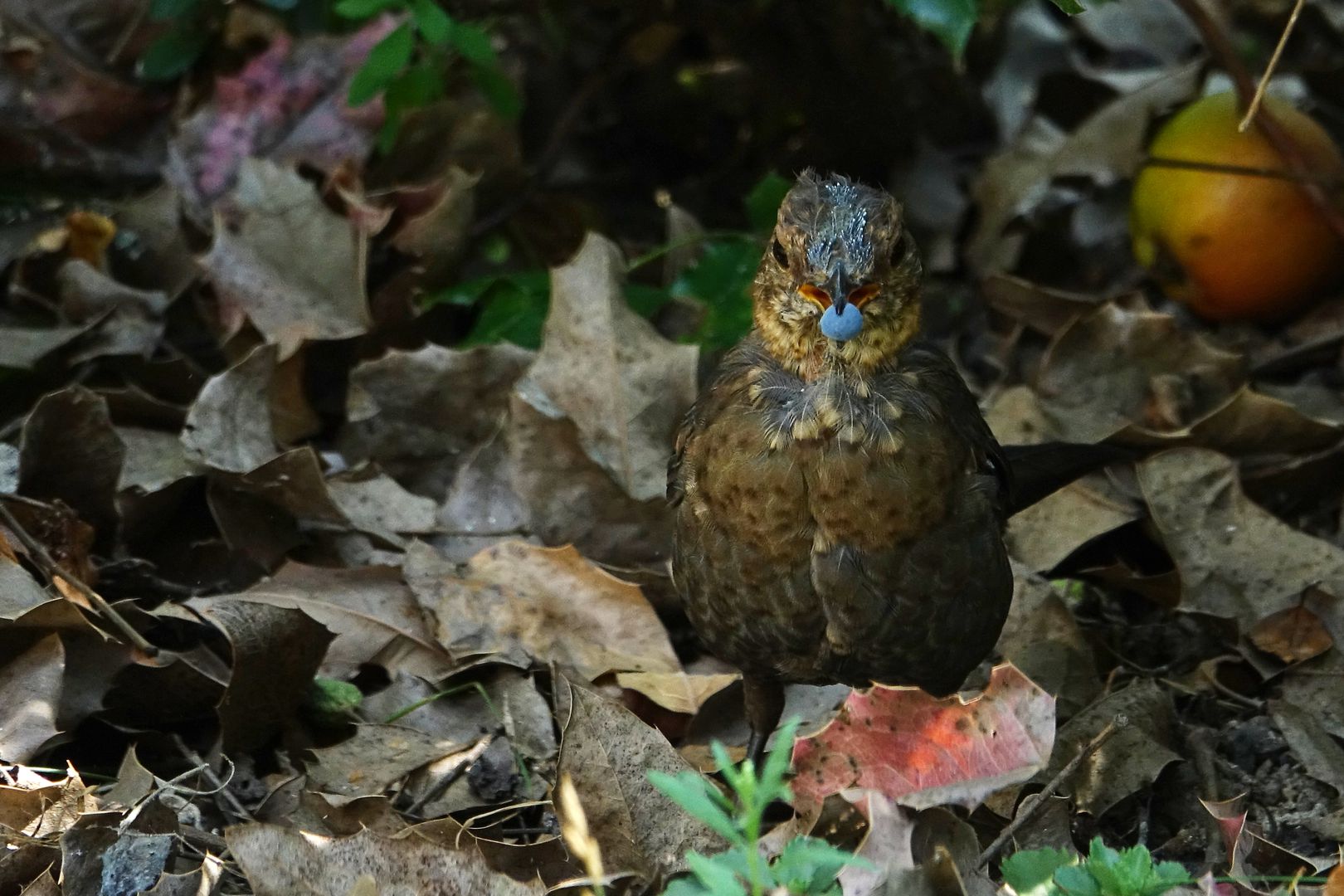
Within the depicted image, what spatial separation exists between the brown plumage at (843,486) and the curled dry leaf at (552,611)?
12.1 inches

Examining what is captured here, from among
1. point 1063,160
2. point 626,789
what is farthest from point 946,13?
point 626,789

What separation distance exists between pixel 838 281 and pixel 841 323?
0.24ft

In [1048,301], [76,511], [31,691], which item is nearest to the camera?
[31,691]

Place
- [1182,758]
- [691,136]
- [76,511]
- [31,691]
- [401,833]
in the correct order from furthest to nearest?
1. [691,136]
2. [76,511]
3. [1182,758]
4. [31,691]
5. [401,833]

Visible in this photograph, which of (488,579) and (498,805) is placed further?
(488,579)

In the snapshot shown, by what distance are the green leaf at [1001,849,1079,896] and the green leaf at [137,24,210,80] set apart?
11.4ft

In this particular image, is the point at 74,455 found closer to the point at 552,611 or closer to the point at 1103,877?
the point at 552,611

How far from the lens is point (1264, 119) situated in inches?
166

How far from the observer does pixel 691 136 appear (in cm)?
564

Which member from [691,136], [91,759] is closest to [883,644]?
[91,759]

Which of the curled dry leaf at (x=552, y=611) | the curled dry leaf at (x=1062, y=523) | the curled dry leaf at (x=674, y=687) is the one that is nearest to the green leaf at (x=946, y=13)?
the curled dry leaf at (x=1062, y=523)

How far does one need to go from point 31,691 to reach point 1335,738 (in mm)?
2475

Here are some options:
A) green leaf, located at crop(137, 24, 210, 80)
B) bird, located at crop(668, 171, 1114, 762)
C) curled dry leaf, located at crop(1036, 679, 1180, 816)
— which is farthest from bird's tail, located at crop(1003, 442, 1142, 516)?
green leaf, located at crop(137, 24, 210, 80)

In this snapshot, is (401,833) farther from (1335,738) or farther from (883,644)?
(1335,738)
